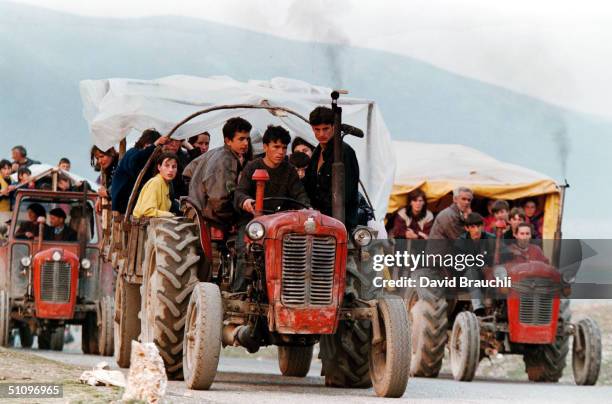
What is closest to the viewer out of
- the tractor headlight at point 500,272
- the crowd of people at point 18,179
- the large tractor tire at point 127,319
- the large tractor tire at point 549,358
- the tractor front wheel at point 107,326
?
the large tractor tire at point 127,319

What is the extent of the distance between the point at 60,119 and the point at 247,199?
98.3 m

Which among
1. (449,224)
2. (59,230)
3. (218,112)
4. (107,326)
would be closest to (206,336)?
(218,112)

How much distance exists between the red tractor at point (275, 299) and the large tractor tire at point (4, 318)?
729cm

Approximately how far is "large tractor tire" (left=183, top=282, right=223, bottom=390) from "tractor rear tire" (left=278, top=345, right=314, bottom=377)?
4366 mm

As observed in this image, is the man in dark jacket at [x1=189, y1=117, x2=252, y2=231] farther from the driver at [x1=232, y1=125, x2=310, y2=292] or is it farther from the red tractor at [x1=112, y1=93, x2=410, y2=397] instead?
the driver at [x1=232, y1=125, x2=310, y2=292]

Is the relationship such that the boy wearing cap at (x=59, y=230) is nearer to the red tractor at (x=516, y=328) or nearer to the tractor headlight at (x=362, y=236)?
the red tractor at (x=516, y=328)

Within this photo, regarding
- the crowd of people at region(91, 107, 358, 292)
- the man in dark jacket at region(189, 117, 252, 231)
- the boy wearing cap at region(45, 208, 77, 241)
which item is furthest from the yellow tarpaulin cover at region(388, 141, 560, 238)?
the man in dark jacket at region(189, 117, 252, 231)

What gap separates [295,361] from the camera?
55.2ft

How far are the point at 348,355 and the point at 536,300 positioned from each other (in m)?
4.85

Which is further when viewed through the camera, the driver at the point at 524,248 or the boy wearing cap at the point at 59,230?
the boy wearing cap at the point at 59,230

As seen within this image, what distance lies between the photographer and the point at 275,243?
39.9ft

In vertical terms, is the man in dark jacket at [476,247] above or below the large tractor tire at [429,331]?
above

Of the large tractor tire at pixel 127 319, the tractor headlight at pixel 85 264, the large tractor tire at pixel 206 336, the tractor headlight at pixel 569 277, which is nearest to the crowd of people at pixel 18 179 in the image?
the tractor headlight at pixel 85 264

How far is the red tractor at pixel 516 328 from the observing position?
17938 millimetres
